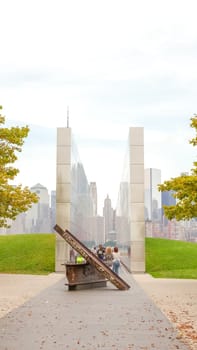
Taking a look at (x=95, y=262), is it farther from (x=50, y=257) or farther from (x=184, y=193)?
(x=50, y=257)

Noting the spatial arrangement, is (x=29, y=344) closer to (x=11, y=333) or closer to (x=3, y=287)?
(x=11, y=333)

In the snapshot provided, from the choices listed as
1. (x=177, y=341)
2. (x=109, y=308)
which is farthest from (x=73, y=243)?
(x=177, y=341)

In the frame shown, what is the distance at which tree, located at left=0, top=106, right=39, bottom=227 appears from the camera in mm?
29141

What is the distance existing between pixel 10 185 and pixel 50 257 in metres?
14.4

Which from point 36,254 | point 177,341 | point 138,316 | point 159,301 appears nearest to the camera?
point 177,341

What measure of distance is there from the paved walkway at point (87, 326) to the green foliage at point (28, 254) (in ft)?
63.0

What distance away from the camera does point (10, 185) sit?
29.6 meters

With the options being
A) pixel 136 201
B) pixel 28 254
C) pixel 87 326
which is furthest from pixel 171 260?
pixel 87 326

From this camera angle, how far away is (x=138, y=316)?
1473 centimetres

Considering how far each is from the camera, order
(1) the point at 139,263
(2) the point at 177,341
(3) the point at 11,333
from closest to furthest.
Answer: (2) the point at 177,341
(3) the point at 11,333
(1) the point at 139,263

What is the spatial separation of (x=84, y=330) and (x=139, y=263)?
2823 cm

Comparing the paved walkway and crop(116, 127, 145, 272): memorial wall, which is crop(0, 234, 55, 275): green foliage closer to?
crop(116, 127, 145, 272): memorial wall

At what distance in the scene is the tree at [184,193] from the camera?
2423cm

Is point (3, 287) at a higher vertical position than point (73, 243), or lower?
lower
